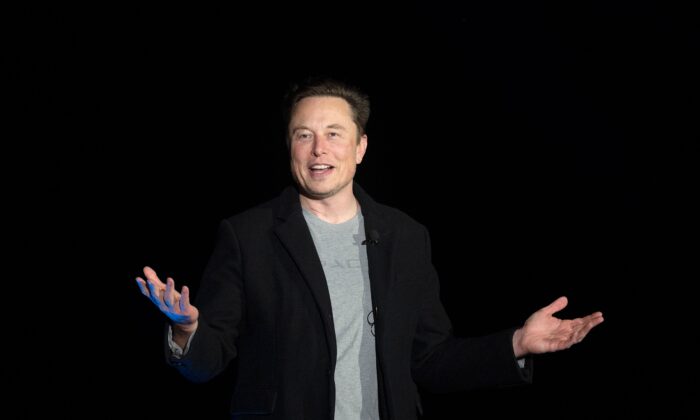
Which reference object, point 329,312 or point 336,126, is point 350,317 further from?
point 336,126

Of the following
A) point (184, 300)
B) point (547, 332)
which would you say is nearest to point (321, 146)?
point (184, 300)

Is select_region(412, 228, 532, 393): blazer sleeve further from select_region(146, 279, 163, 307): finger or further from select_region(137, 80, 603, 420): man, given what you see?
select_region(146, 279, 163, 307): finger

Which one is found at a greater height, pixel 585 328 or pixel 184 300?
pixel 184 300

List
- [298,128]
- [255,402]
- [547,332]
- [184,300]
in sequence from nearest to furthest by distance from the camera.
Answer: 1. [184,300]
2. [255,402]
3. [547,332]
4. [298,128]

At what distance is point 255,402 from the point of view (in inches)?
72.8

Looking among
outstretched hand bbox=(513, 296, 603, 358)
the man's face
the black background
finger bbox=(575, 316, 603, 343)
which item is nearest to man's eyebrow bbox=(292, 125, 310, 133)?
the man's face

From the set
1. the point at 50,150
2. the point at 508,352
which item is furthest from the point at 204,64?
the point at 508,352

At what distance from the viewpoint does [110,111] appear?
259 centimetres

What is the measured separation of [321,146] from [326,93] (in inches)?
7.4

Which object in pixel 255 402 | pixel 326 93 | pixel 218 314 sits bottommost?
pixel 255 402

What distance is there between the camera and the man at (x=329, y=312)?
1.86m

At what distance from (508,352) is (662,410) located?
118 cm

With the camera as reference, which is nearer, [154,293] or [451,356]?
[154,293]

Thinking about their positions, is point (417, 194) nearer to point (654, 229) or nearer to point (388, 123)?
A: point (388, 123)
